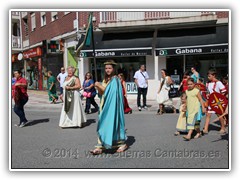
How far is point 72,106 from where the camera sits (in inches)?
308

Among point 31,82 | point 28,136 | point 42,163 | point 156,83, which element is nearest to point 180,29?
point 156,83

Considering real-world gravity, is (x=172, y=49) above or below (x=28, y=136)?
above

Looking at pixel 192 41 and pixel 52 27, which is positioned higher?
pixel 52 27

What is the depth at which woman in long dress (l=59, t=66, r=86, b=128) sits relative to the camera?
7.66 metres

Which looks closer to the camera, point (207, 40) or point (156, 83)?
point (207, 40)

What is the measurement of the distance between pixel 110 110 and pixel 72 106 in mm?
3032

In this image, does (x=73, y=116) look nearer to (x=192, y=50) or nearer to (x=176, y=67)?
(x=192, y=50)

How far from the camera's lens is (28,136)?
23.0ft

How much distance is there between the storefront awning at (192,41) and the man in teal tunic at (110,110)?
9325 millimetres

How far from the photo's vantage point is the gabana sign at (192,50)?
43.1 ft

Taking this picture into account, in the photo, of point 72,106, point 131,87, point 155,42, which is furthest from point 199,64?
point 72,106

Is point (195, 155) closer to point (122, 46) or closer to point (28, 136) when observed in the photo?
point (28, 136)

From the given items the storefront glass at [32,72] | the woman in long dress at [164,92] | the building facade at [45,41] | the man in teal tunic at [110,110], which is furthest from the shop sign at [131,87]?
the storefront glass at [32,72]

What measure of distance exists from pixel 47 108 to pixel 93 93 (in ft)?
10.4
